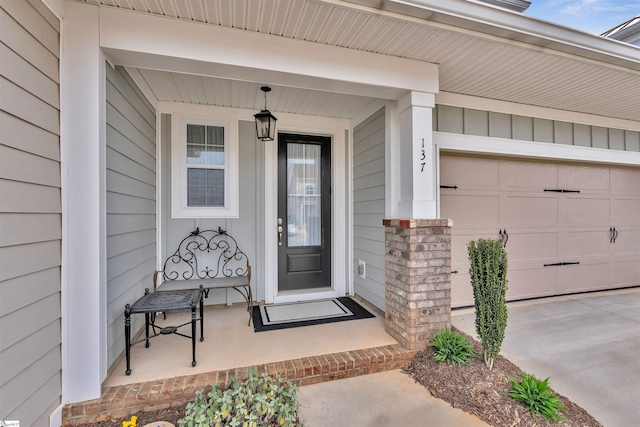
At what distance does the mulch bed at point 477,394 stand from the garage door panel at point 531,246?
189 cm

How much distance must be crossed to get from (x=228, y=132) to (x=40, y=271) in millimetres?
2317

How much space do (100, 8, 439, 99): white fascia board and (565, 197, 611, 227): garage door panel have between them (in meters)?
3.12

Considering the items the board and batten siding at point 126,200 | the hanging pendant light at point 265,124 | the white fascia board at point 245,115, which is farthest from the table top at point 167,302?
the white fascia board at point 245,115

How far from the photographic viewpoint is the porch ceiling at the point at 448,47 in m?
1.77

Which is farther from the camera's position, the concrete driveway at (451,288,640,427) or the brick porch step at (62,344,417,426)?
the concrete driveway at (451,288,640,427)

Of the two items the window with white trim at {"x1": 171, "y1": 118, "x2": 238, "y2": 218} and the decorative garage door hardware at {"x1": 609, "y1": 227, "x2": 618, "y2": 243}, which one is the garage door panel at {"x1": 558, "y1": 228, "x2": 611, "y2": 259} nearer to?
the decorative garage door hardware at {"x1": 609, "y1": 227, "x2": 618, "y2": 243}

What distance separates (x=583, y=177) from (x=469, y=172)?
2.02 m

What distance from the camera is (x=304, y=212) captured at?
377 centimetres

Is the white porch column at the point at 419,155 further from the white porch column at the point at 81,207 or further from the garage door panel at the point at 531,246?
the white porch column at the point at 81,207

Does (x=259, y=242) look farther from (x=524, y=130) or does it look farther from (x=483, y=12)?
(x=524, y=130)

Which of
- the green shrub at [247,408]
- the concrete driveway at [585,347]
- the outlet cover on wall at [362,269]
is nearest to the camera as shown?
the green shrub at [247,408]

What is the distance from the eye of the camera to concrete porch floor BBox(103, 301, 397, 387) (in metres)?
2.03

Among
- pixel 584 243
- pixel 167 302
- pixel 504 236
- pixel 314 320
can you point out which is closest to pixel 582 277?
pixel 584 243

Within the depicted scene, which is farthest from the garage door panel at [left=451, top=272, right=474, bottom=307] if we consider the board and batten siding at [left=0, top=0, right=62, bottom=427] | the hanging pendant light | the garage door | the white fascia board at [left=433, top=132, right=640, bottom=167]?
the board and batten siding at [left=0, top=0, right=62, bottom=427]
